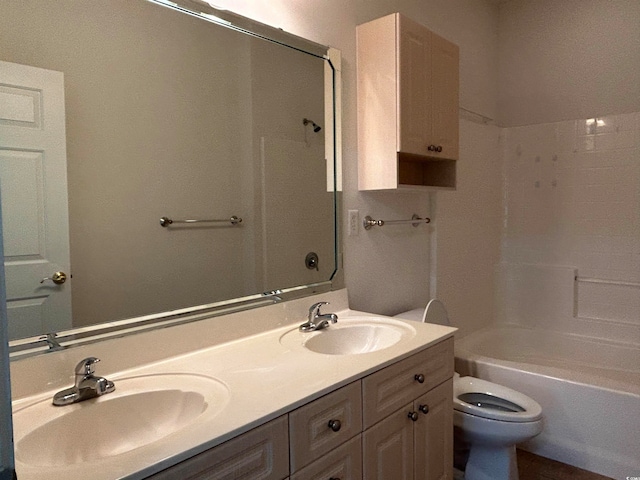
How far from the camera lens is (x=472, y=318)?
119 inches

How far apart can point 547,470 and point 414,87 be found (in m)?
1.94

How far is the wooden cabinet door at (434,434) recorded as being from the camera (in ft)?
5.03

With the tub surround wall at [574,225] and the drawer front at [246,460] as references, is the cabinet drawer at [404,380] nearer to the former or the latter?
the drawer front at [246,460]

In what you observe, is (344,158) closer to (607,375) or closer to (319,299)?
(319,299)

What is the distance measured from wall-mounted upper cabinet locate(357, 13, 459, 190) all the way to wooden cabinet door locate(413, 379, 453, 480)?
0.88 m

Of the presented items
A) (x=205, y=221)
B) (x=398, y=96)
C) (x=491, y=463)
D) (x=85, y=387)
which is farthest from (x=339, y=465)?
(x=398, y=96)

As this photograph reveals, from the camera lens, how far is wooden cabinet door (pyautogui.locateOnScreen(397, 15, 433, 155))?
6.33 feet

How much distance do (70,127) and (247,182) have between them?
62 cm

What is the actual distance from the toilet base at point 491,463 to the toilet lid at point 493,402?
0.17 metres

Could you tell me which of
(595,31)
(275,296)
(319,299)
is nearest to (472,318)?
(319,299)

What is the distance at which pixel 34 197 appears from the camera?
1.13m

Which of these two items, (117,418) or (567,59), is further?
(567,59)

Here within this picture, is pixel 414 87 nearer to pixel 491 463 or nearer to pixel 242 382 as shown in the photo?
pixel 242 382

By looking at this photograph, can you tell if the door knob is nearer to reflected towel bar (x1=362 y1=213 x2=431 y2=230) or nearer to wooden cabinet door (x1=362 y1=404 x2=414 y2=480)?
wooden cabinet door (x1=362 y1=404 x2=414 y2=480)
